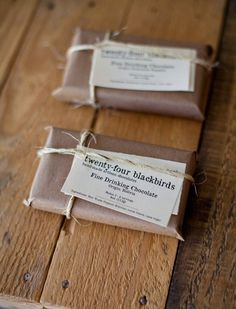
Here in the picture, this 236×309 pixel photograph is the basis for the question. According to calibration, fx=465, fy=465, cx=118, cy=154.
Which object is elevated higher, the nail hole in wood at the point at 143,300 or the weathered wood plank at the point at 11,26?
the weathered wood plank at the point at 11,26

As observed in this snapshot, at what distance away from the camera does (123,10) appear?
910 mm

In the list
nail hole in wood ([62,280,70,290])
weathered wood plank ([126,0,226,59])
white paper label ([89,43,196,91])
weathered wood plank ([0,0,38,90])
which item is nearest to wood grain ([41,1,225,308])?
nail hole in wood ([62,280,70,290])

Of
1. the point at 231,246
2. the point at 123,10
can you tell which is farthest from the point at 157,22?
the point at 231,246

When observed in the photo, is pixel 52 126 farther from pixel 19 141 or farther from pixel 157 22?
pixel 157 22

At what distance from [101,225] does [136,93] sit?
222 mm

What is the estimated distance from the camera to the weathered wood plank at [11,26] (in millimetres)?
858

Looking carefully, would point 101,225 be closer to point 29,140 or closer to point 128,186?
point 128,186

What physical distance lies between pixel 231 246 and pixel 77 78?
1.19 ft

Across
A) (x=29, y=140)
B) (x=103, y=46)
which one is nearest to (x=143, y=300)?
(x=29, y=140)

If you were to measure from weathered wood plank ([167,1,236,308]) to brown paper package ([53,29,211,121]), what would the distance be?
4 cm

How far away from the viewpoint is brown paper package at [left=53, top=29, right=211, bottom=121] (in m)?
0.74

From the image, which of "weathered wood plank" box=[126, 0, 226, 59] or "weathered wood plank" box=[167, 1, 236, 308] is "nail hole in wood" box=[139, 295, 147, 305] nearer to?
"weathered wood plank" box=[167, 1, 236, 308]

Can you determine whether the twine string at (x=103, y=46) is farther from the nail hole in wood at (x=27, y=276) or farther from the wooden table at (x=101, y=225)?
the nail hole in wood at (x=27, y=276)

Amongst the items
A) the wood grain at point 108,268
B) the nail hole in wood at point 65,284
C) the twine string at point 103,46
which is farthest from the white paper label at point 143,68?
the nail hole in wood at point 65,284
